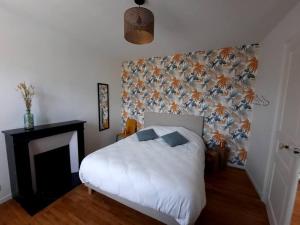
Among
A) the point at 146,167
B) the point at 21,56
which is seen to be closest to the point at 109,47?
the point at 21,56

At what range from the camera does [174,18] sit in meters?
1.86

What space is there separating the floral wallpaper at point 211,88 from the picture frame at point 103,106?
90cm

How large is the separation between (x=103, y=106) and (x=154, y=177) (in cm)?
245

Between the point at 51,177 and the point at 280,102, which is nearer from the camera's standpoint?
the point at 280,102

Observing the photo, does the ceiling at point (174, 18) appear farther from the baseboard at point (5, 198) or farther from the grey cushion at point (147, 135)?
the baseboard at point (5, 198)

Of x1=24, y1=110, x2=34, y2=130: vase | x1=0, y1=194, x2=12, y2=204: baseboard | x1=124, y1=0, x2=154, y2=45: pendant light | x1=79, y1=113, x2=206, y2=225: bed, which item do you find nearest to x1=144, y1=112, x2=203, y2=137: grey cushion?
x1=79, y1=113, x2=206, y2=225: bed

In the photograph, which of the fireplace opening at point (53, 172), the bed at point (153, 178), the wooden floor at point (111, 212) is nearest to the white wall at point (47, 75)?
the fireplace opening at point (53, 172)

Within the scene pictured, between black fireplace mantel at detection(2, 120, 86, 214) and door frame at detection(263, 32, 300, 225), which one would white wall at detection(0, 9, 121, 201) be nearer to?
black fireplace mantel at detection(2, 120, 86, 214)

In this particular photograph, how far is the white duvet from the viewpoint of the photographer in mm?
1396

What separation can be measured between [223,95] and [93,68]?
2829 mm

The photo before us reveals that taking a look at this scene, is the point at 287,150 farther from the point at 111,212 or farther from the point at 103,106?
the point at 103,106

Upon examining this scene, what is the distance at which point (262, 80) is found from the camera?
2.39 m

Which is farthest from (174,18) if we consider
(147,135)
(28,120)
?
(28,120)

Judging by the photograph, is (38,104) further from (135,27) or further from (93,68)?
(135,27)
